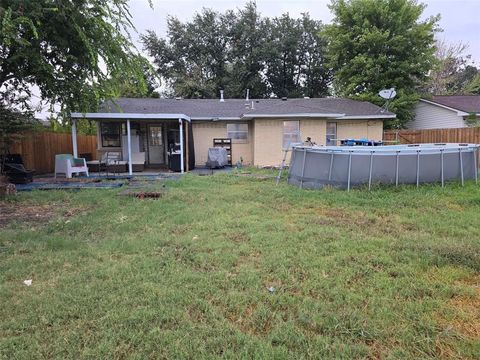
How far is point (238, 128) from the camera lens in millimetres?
16391

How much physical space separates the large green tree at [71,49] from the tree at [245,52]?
22.7m

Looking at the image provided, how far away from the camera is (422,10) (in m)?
21.5

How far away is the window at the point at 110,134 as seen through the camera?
48.9ft

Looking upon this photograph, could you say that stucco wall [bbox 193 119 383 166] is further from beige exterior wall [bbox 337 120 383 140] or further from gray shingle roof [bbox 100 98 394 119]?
gray shingle roof [bbox 100 98 394 119]

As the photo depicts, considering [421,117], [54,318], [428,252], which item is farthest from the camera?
[421,117]

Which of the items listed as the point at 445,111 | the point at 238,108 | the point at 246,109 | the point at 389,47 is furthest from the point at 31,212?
the point at 389,47

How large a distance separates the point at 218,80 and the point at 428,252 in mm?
28789

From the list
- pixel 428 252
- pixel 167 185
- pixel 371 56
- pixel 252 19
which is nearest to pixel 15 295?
pixel 428 252

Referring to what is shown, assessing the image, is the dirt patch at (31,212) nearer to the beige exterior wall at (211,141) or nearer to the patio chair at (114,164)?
the patio chair at (114,164)

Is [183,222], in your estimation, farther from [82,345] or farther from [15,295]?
[82,345]

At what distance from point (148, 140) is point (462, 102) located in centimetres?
1740

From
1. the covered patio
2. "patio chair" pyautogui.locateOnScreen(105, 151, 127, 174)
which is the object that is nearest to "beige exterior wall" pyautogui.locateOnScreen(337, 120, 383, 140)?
the covered patio

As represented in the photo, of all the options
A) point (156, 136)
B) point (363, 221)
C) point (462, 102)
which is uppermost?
point (462, 102)

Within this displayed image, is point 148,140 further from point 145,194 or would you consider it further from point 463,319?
point 463,319
